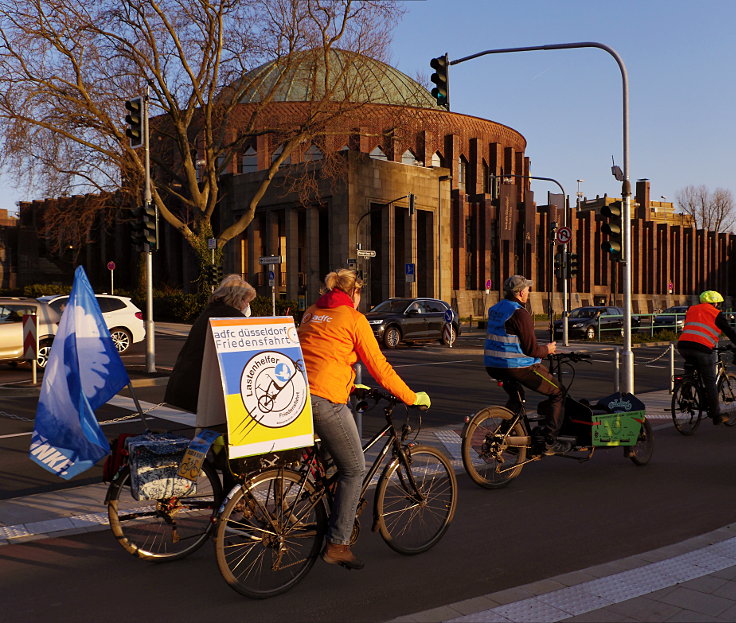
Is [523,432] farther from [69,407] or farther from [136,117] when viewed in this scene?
[136,117]

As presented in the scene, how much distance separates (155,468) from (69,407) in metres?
0.66

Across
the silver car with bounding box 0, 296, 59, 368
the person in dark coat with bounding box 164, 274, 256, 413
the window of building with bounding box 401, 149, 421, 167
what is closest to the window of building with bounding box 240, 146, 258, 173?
the window of building with bounding box 401, 149, 421, 167

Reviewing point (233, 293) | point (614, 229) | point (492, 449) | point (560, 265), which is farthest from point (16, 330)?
point (560, 265)

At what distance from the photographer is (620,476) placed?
733cm

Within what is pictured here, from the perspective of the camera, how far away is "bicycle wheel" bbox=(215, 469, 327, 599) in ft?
13.4

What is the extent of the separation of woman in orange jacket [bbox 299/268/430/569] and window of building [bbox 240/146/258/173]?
5160 centimetres

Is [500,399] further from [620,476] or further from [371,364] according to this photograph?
[371,364]

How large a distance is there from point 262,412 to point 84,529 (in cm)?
234

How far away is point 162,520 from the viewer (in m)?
4.63

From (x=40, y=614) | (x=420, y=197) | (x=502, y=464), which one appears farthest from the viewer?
(x=420, y=197)

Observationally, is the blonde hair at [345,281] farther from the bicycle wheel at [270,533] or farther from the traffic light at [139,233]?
the traffic light at [139,233]

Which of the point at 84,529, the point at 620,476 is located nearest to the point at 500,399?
the point at 620,476

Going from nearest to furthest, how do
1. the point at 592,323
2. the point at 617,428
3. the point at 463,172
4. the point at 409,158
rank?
1. the point at 617,428
2. the point at 592,323
3. the point at 409,158
4. the point at 463,172

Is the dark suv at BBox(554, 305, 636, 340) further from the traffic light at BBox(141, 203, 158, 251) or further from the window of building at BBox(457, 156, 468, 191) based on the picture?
the window of building at BBox(457, 156, 468, 191)
